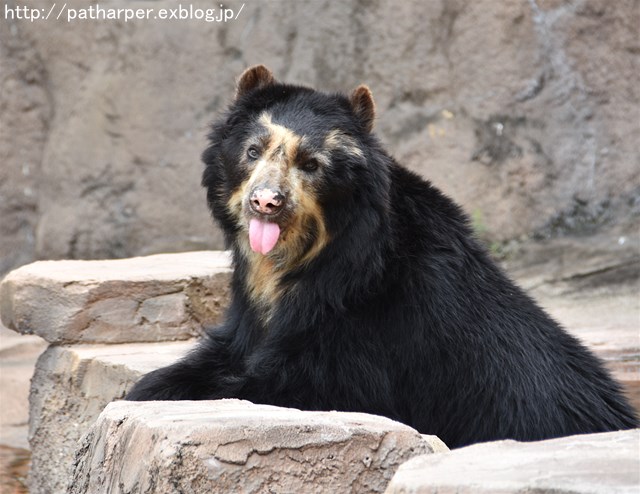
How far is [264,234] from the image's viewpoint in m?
4.75

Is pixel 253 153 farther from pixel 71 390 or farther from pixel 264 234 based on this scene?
pixel 71 390

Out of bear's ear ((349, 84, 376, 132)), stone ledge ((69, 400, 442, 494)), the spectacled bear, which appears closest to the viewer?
stone ledge ((69, 400, 442, 494))

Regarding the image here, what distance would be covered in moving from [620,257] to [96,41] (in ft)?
17.2

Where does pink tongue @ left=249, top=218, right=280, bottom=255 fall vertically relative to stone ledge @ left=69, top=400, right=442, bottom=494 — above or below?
above

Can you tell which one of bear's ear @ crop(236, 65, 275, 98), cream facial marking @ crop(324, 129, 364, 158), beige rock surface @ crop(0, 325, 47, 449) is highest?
bear's ear @ crop(236, 65, 275, 98)

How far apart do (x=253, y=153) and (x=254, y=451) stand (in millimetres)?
1971

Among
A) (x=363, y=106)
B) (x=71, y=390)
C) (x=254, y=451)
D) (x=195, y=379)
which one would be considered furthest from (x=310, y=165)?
(x=71, y=390)

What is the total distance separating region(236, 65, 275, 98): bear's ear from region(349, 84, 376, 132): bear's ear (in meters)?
0.40

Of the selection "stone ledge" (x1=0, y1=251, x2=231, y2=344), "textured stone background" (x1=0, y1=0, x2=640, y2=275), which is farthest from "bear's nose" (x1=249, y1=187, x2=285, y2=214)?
"textured stone background" (x1=0, y1=0, x2=640, y2=275)

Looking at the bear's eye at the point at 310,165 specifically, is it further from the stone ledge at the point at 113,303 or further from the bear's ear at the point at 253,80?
the stone ledge at the point at 113,303

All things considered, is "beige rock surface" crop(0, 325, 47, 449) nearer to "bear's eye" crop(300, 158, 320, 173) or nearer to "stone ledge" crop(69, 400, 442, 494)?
"bear's eye" crop(300, 158, 320, 173)

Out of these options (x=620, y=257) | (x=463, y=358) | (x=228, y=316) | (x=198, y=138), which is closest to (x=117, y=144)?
(x=198, y=138)

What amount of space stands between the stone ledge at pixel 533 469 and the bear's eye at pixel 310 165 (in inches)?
83.7

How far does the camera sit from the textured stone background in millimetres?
9656
